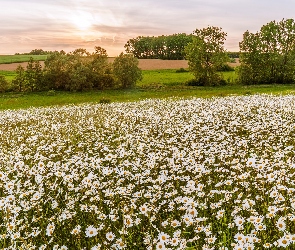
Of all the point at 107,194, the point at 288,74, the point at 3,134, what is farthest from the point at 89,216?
the point at 288,74

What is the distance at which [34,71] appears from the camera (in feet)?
162

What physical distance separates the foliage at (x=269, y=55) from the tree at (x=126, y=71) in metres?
18.8

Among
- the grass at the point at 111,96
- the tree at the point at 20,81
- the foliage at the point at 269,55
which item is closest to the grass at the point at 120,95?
the grass at the point at 111,96

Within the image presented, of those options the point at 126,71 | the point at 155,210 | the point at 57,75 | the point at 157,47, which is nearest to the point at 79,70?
the point at 57,75

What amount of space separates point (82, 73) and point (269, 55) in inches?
1283

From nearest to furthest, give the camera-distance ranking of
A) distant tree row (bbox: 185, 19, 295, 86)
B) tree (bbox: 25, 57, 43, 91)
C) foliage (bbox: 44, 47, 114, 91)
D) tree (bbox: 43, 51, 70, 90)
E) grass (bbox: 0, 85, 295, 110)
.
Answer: grass (bbox: 0, 85, 295, 110), foliage (bbox: 44, 47, 114, 91), tree (bbox: 43, 51, 70, 90), tree (bbox: 25, 57, 43, 91), distant tree row (bbox: 185, 19, 295, 86)

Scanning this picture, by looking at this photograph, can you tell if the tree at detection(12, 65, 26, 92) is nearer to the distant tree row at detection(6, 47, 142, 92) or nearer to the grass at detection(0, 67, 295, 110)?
the distant tree row at detection(6, 47, 142, 92)

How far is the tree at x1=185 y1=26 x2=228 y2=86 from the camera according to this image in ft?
178

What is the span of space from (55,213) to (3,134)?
11.0 m

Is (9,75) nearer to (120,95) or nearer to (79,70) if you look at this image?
(79,70)

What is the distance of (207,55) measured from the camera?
5550cm

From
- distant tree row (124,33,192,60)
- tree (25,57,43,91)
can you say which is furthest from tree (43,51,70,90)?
distant tree row (124,33,192,60)

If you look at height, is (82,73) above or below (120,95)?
above

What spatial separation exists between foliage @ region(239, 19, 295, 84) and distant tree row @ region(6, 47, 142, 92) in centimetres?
1952
